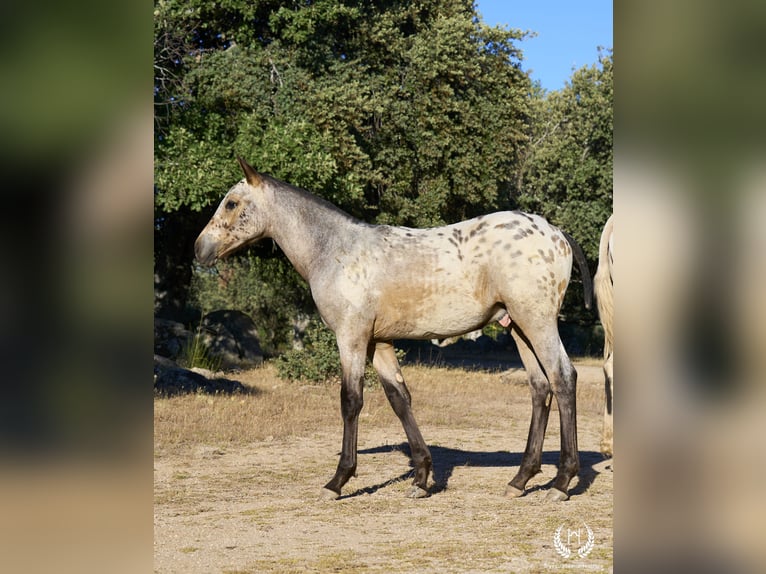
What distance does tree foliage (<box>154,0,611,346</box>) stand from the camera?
45.6ft

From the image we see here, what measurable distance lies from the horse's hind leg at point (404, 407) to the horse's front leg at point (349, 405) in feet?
1.31

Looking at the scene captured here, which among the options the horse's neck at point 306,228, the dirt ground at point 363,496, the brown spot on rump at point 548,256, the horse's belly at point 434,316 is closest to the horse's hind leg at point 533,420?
the dirt ground at point 363,496

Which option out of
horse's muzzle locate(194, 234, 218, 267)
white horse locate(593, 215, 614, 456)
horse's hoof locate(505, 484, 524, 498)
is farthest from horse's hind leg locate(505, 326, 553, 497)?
horse's muzzle locate(194, 234, 218, 267)

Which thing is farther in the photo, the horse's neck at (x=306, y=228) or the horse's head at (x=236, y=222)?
the horse's head at (x=236, y=222)

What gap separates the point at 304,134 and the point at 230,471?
761 cm

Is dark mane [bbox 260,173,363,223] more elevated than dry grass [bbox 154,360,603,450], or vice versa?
dark mane [bbox 260,173,363,223]

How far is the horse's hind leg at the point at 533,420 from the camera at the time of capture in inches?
256

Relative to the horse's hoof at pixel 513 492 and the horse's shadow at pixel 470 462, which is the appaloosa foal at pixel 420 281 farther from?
the horse's shadow at pixel 470 462

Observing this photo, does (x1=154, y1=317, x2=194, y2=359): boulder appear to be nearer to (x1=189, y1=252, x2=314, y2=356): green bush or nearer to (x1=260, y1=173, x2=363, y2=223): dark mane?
(x1=189, y1=252, x2=314, y2=356): green bush

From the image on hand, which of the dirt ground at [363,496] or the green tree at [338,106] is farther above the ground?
the green tree at [338,106]

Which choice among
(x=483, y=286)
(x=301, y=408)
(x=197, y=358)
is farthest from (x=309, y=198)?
(x=197, y=358)

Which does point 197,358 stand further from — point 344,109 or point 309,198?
point 309,198
